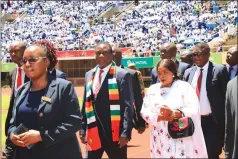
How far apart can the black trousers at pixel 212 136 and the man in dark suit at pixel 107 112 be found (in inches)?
49.3

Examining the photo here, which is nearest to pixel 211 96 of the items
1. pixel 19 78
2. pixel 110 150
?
pixel 110 150

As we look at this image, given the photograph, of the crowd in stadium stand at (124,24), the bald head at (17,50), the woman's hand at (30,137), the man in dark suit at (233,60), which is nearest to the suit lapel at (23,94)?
the woman's hand at (30,137)

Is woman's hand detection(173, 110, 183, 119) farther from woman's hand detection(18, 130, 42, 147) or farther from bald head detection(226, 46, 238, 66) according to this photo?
bald head detection(226, 46, 238, 66)

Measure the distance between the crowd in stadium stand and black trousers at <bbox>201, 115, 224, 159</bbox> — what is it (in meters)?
24.6

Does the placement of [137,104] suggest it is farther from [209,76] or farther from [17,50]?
[17,50]

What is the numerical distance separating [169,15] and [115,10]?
10.0 m

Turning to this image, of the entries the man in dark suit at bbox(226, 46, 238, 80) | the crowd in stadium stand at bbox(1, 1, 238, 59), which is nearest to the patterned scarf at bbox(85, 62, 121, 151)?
the man in dark suit at bbox(226, 46, 238, 80)

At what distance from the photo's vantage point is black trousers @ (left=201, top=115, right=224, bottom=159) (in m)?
6.57

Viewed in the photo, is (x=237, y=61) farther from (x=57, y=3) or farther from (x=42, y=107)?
(x=57, y=3)

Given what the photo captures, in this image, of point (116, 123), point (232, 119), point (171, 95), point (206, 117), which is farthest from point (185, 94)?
point (206, 117)

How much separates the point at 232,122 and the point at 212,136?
2762 millimetres

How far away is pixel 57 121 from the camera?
12.5 ft

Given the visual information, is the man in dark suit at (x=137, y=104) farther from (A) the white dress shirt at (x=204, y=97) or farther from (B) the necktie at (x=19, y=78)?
(B) the necktie at (x=19, y=78)

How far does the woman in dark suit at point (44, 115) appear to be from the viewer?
148 inches
